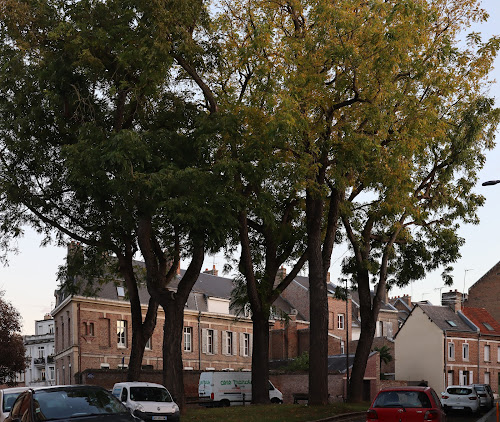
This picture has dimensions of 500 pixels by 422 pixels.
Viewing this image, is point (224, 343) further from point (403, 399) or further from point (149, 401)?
point (403, 399)

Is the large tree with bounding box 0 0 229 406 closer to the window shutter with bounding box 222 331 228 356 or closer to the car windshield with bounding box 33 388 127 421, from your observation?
the car windshield with bounding box 33 388 127 421

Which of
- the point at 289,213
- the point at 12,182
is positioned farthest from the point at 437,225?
the point at 12,182

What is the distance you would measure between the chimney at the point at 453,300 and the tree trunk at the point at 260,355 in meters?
43.4

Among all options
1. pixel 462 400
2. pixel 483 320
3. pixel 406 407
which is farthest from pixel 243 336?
pixel 406 407

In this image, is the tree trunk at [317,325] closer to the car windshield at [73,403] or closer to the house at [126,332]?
the car windshield at [73,403]

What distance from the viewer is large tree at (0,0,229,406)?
2295 centimetres

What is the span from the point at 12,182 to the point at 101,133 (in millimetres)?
4511

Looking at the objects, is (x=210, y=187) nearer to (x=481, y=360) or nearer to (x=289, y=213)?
(x=289, y=213)

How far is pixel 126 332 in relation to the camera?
58812mm

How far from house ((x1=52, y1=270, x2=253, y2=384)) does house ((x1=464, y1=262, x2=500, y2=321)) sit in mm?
23682

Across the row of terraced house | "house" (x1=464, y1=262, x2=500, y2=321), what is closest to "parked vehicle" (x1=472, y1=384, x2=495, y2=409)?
the row of terraced house

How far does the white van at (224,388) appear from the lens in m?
39.3

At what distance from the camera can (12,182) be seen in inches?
1038

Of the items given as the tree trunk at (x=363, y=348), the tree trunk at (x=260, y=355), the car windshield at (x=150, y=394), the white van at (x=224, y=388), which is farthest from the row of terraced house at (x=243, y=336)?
the car windshield at (x=150, y=394)
